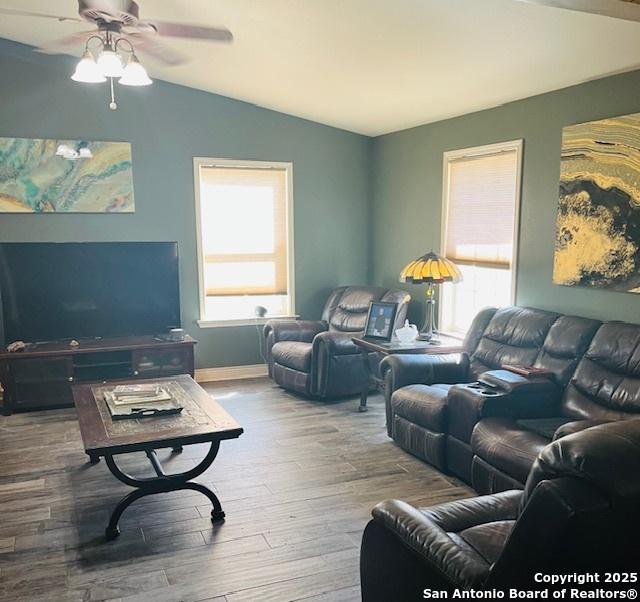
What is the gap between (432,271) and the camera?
4.54m

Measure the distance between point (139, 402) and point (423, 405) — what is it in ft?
5.77

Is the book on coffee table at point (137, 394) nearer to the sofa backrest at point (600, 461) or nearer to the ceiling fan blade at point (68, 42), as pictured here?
the ceiling fan blade at point (68, 42)

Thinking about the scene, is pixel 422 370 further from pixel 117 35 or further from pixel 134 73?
pixel 117 35

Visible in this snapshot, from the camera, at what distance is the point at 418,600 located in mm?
1762

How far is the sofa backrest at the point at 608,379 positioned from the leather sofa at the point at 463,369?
0.35 feet

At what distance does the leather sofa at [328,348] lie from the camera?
4992 mm

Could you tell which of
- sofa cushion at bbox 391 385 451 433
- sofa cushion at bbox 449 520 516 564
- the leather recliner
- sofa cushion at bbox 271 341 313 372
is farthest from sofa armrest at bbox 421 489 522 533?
sofa cushion at bbox 271 341 313 372

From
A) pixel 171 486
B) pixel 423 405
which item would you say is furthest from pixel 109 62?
pixel 423 405

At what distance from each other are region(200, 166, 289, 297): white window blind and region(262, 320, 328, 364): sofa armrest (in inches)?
22.0

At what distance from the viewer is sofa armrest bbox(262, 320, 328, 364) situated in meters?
5.53

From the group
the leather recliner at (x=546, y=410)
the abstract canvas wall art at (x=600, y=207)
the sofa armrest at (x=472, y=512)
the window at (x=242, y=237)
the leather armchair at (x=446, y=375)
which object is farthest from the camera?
the window at (x=242, y=237)

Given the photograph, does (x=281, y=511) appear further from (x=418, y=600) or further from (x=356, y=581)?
(x=418, y=600)

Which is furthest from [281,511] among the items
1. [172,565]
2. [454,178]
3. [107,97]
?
[107,97]

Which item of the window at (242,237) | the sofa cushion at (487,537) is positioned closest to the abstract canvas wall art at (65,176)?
the window at (242,237)
